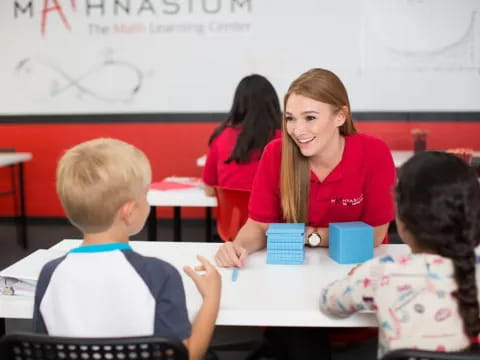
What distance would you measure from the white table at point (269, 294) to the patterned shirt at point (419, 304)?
0.14 metres

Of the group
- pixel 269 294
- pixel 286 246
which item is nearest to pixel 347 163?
pixel 286 246

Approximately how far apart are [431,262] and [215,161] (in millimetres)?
2087

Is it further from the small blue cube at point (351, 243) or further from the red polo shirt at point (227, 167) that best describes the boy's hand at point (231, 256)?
the red polo shirt at point (227, 167)

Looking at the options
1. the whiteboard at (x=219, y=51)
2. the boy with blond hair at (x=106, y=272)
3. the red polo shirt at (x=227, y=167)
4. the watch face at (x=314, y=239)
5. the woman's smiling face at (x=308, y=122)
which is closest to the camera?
the boy with blond hair at (x=106, y=272)

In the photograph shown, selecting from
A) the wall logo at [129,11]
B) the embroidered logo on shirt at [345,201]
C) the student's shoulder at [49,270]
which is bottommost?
the embroidered logo on shirt at [345,201]

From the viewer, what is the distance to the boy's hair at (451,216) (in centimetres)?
124

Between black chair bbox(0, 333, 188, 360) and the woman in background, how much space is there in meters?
1.95

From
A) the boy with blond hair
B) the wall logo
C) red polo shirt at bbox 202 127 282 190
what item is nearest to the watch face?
the boy with blond hair

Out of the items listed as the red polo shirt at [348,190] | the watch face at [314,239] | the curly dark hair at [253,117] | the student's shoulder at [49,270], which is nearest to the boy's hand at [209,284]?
the student's shoulder at [49,270]

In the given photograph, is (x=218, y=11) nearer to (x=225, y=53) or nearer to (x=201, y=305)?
(x=225, y=53)

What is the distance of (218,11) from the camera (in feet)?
17.1

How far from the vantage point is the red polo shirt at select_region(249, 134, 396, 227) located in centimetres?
213

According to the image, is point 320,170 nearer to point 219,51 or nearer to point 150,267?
point 150,267

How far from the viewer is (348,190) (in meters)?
2.13
